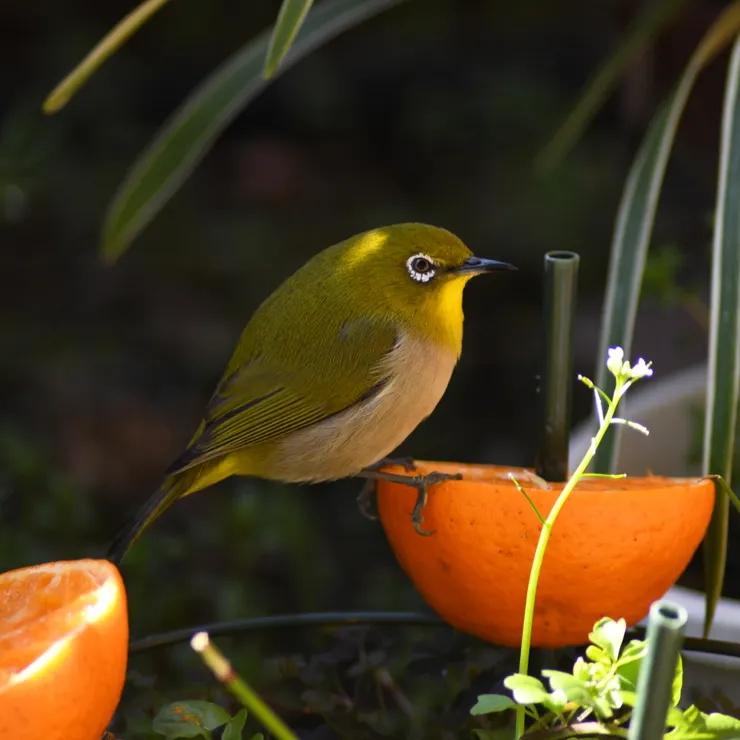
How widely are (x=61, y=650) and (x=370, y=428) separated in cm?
61

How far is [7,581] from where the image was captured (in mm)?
1012

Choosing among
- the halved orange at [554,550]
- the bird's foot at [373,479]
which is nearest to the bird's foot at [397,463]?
the bird's foot at [373,479]

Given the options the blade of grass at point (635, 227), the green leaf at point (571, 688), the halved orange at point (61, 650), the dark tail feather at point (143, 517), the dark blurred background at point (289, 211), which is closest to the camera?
the green leaf at point (571, 688)

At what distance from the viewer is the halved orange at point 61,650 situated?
85 centimetres

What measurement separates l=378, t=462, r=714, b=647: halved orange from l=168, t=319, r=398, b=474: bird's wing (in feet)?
1.07

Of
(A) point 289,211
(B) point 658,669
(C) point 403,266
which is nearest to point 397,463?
(C) point 403,266

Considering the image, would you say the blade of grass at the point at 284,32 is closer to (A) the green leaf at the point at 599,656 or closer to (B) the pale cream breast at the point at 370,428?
(B) the pale cream breast at the point at 370,428

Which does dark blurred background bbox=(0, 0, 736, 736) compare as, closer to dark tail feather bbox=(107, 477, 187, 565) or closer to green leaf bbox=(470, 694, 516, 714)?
dark tail feather bbox=(107, 477, 187, 565)

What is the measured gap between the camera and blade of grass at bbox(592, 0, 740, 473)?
155 centimetres

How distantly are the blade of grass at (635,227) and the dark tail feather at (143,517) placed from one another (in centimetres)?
52

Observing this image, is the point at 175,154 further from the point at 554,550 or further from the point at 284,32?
the point at 554,550

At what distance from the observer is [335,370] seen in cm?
145

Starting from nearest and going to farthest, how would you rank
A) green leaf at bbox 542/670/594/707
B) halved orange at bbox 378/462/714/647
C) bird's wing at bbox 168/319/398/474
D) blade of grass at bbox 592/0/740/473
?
green leaf at bbox 542/670/594/707
halved orange at bbox 378/462/714/647
bird's wing at bbox 168/319/398/474
blade of grass at bbox 592/0/740/473

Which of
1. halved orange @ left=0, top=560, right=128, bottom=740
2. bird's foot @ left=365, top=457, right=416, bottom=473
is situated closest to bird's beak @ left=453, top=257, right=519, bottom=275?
bird's foot @ left=365, top=457, right=416, bottom=473
